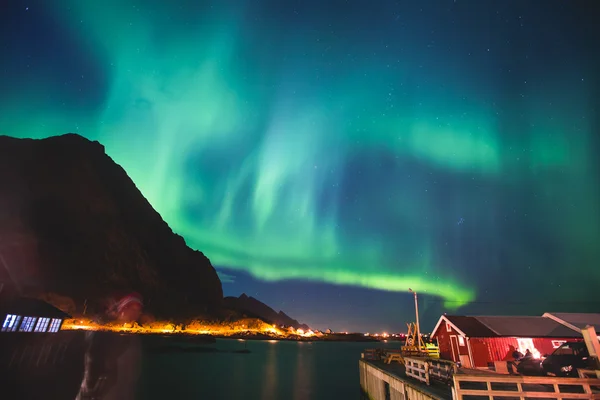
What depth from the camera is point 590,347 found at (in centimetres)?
1327

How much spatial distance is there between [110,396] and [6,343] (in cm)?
1326

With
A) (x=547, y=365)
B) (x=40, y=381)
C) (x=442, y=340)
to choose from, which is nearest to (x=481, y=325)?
(x=442, y=340)

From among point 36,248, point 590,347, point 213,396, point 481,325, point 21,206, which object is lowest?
point 213,396

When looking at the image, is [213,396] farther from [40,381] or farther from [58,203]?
[58,203]

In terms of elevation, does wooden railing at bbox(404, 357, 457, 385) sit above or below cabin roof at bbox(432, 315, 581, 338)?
below

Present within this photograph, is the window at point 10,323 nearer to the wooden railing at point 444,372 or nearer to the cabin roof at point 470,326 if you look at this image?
the wooden railing at point 444,372

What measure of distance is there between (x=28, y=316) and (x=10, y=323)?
301 centimetres

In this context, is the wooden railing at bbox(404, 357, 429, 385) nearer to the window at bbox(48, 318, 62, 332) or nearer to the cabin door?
the cabin door

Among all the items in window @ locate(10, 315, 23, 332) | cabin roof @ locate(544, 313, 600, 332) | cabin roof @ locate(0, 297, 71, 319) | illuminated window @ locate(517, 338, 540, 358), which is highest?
cabin roof @ locate(544, 313, 600, 332)

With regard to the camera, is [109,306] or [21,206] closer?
[21,206]

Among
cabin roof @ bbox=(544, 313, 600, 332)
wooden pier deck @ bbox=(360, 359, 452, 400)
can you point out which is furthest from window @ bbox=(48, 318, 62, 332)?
cabin roof @ bbox=(544, 313, 600, 332)

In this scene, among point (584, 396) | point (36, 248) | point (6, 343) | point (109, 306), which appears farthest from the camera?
point (109, 306)

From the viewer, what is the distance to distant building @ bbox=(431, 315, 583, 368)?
35.1 m

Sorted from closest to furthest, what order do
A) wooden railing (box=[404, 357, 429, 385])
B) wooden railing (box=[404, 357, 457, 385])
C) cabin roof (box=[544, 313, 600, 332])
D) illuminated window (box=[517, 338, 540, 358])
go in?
wooden railing (box=[404, 357, 457, 385]) → wooden railing (box=[404, 357, 429, 385]) → illuminated window (box=[517, 338, 540, 358]) → cabin roof (box=[544, 313, 600, 332])
